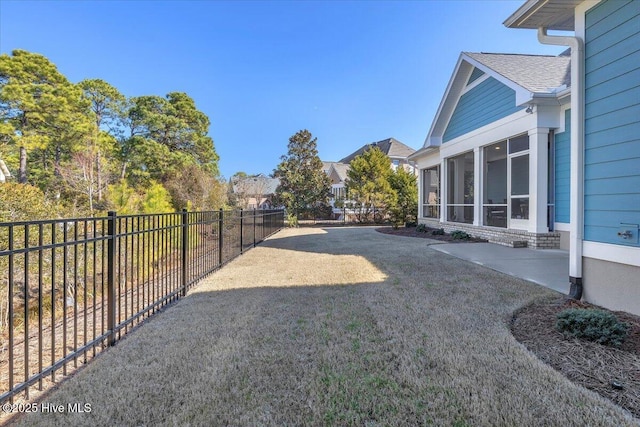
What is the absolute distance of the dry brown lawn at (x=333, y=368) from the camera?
1.91m

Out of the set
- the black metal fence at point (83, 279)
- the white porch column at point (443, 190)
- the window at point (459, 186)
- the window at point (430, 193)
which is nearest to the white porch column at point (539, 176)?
the window at point (459, 186)

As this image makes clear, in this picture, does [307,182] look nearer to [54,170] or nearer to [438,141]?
[438,141]

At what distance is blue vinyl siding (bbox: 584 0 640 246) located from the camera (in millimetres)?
3361

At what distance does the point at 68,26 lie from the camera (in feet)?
37.7

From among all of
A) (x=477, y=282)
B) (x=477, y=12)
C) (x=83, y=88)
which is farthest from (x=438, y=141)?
(x=83, y=88)

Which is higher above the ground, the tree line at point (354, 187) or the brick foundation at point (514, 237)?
the tree line at point (354, 187)

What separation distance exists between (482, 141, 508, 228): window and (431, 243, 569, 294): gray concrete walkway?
1150 millimetres

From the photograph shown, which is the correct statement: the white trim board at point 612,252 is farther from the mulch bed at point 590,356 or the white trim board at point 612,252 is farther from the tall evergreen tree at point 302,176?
the tall evergreen tree at point 302,176

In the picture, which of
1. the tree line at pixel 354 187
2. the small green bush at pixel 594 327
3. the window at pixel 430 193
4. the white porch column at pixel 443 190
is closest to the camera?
the small green bush at pixel 594 327

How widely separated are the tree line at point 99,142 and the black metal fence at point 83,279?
346 cm

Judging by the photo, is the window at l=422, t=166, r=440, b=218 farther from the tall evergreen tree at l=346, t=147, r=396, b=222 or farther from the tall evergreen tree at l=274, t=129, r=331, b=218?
the tall evergreen tree at l=274, t=129, r=331, b=218

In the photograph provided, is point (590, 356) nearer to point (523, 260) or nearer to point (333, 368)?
point (333, 368)

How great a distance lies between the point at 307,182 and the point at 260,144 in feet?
58.9

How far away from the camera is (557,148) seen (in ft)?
25.9
